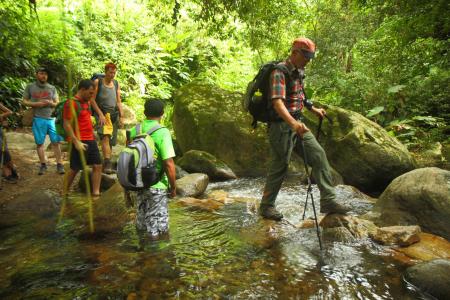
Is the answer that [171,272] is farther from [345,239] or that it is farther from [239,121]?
[239,121]

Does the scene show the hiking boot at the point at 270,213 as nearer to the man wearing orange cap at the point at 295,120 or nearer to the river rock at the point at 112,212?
the man wearing orange cap at the point at 295,120

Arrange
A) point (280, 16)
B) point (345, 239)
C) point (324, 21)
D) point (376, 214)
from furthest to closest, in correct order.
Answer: point (324, 21) → point (280, 16) → point (376, 214) → point (345, 239)

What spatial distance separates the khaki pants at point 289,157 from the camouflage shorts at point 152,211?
5.00 feet

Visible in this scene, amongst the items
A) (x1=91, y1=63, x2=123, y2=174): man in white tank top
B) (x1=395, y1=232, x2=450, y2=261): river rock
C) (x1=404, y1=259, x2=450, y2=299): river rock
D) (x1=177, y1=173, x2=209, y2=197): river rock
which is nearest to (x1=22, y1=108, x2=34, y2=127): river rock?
(x1=91, y1=63, x2=123, y2=174): man in white tank top

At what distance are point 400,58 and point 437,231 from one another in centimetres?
899

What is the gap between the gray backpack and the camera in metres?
3.50

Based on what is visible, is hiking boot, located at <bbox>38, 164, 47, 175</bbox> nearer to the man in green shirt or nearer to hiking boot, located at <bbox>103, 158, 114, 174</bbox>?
hiking boot, located at <bbox>103, 158, 114, 174</bbox>

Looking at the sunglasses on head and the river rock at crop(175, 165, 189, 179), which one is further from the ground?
the sunglasses on head

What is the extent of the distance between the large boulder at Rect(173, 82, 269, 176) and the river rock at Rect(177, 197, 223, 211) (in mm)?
2830

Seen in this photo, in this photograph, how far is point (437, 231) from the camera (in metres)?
4.36

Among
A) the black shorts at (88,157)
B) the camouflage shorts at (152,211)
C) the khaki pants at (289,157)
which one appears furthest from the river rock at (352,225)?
the black shorts at (88,157)

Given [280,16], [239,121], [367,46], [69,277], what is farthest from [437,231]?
[367,46]

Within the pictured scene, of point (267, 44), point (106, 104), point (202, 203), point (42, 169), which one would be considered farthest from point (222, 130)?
point (267, 44)

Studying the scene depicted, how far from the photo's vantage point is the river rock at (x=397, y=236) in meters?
4.01
